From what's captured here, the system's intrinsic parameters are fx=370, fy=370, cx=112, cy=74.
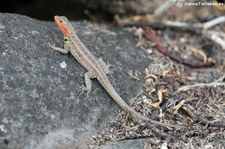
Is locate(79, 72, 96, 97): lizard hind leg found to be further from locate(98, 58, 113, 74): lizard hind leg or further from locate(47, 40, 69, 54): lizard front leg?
locate(47, 40, 69, 54): lizard front leg

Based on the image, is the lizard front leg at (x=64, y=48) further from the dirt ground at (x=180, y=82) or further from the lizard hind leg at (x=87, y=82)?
the dirt ground at (x=180, y=82)

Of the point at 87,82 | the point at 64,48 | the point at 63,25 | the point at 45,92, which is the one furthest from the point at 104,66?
the point at 45,92

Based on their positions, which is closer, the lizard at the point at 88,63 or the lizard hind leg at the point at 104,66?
the lizard at the point at 88,63

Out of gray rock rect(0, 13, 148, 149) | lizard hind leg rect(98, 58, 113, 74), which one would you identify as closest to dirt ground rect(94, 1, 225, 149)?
gray rock rect(0, 13, 148, 149)

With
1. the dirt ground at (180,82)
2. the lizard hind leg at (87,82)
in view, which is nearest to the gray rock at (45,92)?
the lizard hind leg at (87,82)

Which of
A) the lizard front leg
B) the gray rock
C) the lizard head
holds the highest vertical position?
the lizard head

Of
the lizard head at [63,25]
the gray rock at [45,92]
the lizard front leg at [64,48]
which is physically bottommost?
the gray rock at [45,92]
